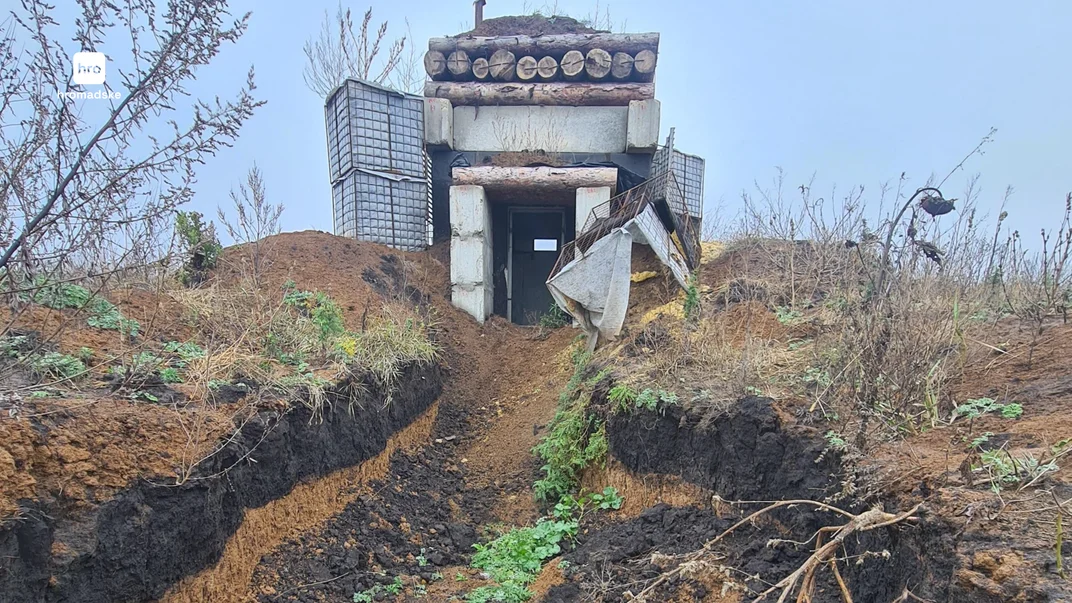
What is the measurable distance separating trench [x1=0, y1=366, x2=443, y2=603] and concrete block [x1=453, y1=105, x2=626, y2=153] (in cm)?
622

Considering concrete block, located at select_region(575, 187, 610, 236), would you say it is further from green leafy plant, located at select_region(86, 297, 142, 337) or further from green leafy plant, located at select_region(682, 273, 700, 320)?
green leafy plant, located at select_region(86, 297, 142, 337)

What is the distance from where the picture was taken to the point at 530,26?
10797mm

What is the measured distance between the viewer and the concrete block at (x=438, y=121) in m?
9.62

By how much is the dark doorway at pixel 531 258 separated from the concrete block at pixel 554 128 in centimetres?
192

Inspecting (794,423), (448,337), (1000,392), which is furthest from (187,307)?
(1000,392)

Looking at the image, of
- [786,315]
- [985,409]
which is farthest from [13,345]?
[786,315]

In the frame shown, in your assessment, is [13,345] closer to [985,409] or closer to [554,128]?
[985,409]

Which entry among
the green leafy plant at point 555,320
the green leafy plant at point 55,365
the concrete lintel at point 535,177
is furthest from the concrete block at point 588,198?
the green leafy plant at point 55,365

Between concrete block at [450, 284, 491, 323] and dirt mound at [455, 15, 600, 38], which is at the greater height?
dirt mound at [455, 15, 600, 38]

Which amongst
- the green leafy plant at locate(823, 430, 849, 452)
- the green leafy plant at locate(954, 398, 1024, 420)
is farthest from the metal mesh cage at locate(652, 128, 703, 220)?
the green leafy plant at locate(823, 430, 849, 452)

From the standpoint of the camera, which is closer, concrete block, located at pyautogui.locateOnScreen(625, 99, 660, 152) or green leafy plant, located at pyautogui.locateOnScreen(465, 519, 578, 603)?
green leafy plant, located at pyautogui.locateOnScreen(465, 519, 578, 603)

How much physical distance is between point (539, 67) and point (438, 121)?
6.74 feet

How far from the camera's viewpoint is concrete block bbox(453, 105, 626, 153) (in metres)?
9.80

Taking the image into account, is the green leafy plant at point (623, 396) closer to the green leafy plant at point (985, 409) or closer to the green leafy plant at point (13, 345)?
the green leafy plant at point (985, 409)
